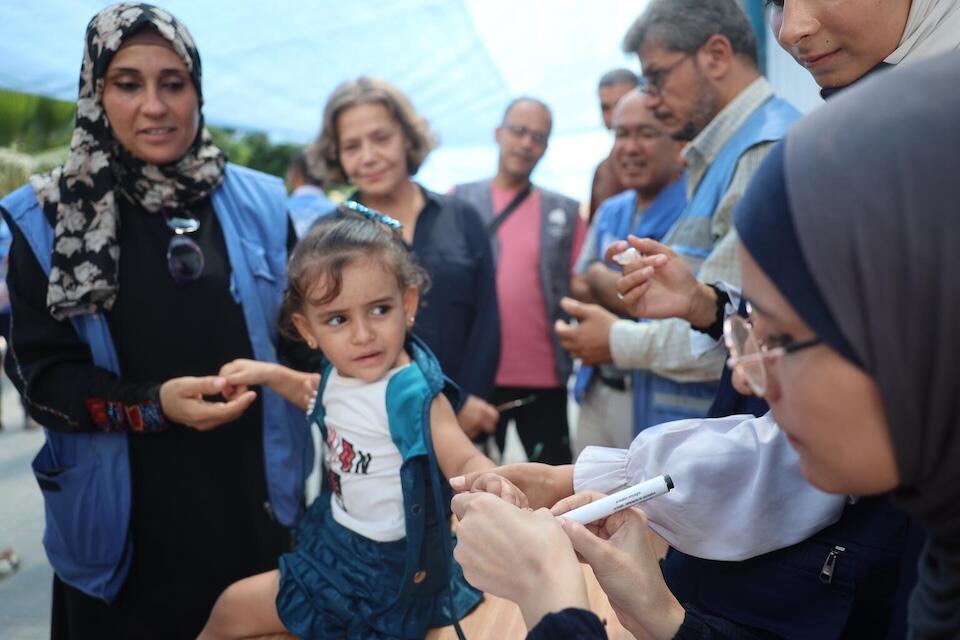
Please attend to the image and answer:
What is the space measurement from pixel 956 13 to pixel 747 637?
1083 millimetres

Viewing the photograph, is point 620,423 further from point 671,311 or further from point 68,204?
point 68,204

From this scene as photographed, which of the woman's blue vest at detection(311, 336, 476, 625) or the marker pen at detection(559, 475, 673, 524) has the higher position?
the marker pen at detection(559, 475, 673, 524)

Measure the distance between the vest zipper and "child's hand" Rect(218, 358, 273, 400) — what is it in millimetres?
1317

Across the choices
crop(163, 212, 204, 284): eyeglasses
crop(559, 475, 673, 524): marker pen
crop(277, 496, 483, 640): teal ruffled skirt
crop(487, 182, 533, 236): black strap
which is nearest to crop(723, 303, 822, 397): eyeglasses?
crop(559, 475, 673, 524): marker pen

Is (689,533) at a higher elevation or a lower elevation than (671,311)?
lower

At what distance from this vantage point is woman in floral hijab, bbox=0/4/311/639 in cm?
190

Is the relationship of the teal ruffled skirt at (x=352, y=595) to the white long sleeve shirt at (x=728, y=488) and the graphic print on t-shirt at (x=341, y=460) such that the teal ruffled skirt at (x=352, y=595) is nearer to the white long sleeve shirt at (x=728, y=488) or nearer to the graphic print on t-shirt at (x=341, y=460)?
the graphic print on t-shirt at (x=341, y=460)

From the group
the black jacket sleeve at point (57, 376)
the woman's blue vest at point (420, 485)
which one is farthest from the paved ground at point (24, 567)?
the woman's blue vest at point (420, 485)

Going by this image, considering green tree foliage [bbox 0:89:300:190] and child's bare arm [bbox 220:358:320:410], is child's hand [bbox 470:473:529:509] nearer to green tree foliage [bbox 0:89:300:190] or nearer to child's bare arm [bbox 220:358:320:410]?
child's bare arm [bbox 220:358:320:410]

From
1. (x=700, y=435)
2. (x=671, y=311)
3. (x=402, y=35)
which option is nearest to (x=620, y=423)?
(x=671, y=311)

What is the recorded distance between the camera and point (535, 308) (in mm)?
4031

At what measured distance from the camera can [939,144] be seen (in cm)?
72

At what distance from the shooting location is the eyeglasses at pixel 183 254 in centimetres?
202

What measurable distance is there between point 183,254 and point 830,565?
1683mm
